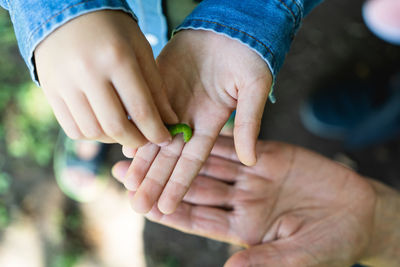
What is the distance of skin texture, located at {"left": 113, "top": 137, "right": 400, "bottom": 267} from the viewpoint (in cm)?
216

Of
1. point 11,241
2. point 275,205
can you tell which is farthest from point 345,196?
point 11,241

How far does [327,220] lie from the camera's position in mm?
2244

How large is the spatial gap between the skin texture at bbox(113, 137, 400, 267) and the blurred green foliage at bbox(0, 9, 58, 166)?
2038 millimetres

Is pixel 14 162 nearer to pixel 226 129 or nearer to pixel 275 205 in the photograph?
pixel 226 129

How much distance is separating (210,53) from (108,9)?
69cm

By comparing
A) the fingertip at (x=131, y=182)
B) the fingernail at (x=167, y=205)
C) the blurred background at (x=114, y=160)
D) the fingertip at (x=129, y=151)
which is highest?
the fingertip at (x=129, y=151)

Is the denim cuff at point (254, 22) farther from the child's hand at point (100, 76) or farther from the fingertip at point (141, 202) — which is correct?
the fingertip at point (141, 202)

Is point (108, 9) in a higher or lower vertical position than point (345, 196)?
higher

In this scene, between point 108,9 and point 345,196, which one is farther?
point 345,196

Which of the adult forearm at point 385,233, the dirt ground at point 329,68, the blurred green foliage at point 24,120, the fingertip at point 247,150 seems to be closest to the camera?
the fingertip at point 247,150

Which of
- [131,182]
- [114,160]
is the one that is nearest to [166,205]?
[131,182]

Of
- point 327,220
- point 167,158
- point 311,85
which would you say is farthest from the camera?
point 311,85

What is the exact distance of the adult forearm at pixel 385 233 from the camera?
8.02 ft

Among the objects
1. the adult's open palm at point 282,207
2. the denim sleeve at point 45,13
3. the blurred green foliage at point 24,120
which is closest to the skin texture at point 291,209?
the adult's open palm at point 282,207
